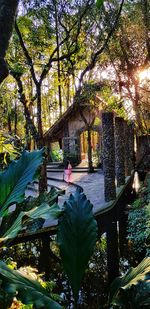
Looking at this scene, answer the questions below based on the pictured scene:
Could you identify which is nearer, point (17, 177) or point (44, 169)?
point (17, 177)

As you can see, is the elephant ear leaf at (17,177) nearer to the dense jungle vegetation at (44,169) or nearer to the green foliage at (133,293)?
the dense jungle vegetation at (44,169)

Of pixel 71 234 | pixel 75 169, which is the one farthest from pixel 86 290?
pixel 75 169

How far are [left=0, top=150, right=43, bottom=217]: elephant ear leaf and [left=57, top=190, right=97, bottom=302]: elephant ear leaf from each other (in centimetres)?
32

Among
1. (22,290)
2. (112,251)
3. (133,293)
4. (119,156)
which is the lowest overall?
(112,251)

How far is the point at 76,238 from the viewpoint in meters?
2.19

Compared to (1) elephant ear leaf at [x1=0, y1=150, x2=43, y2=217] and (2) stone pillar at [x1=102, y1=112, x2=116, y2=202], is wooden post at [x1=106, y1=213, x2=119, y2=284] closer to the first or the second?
(2) stone pillar at [x1=102, y1=112, x2=116, y2=202]

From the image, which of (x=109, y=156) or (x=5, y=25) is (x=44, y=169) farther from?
(x=5, y=25)

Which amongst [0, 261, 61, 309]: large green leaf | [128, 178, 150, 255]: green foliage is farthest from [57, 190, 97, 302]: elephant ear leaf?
[128, 178, 150, 255]: green foliage

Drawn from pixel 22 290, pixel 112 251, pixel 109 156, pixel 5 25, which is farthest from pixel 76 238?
pixel 109 156

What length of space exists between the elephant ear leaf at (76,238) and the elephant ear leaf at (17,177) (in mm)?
323

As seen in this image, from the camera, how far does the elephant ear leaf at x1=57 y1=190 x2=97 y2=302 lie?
2.13 meters

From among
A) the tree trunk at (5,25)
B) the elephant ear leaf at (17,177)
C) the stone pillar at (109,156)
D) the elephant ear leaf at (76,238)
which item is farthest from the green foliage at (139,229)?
the tree trunk at (5,25)

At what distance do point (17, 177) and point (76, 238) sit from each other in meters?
0.58

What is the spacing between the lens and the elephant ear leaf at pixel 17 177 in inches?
86.5
